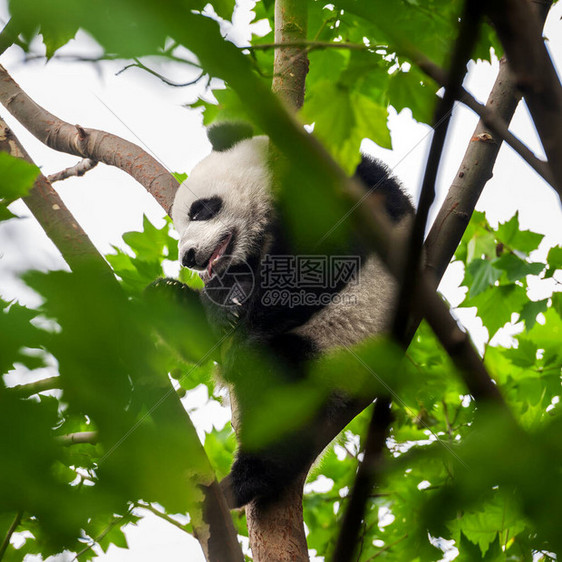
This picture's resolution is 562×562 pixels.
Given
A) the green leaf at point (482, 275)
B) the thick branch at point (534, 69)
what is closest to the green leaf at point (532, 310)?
the green leaf at point (482, 275)

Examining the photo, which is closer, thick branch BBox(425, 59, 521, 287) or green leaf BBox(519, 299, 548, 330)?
thick branch BBox(425, 59, 521, 287)

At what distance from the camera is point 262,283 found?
9.23 feet

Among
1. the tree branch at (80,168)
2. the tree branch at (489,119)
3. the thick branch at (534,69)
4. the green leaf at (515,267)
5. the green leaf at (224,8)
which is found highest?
the tree branch at (80,168)

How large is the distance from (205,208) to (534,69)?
2.70 metres

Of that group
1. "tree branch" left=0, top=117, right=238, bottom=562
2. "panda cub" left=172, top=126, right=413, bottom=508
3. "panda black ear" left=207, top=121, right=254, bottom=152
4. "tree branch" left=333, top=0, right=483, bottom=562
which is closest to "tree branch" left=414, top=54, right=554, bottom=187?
"tree branch" left=333, top=0, right=483, bottom=562

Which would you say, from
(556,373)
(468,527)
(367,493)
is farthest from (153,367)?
(556,373)

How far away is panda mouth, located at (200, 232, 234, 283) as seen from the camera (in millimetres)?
3031

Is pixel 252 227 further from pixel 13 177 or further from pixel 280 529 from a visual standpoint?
pixel 13 177

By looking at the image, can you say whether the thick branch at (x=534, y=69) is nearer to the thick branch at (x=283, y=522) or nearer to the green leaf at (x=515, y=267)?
the thick branch at (x=283, y=522)

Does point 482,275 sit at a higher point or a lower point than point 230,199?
lower

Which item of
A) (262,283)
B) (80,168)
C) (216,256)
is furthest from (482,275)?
(80,168)

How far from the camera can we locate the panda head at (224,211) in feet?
9.92

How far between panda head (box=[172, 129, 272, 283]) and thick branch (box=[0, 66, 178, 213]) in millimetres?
114

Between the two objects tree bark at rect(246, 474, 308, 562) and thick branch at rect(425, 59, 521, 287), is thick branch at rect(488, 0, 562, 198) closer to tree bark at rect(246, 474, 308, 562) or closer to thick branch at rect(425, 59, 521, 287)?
thick branch at rect(425, 59, 521, 287)
